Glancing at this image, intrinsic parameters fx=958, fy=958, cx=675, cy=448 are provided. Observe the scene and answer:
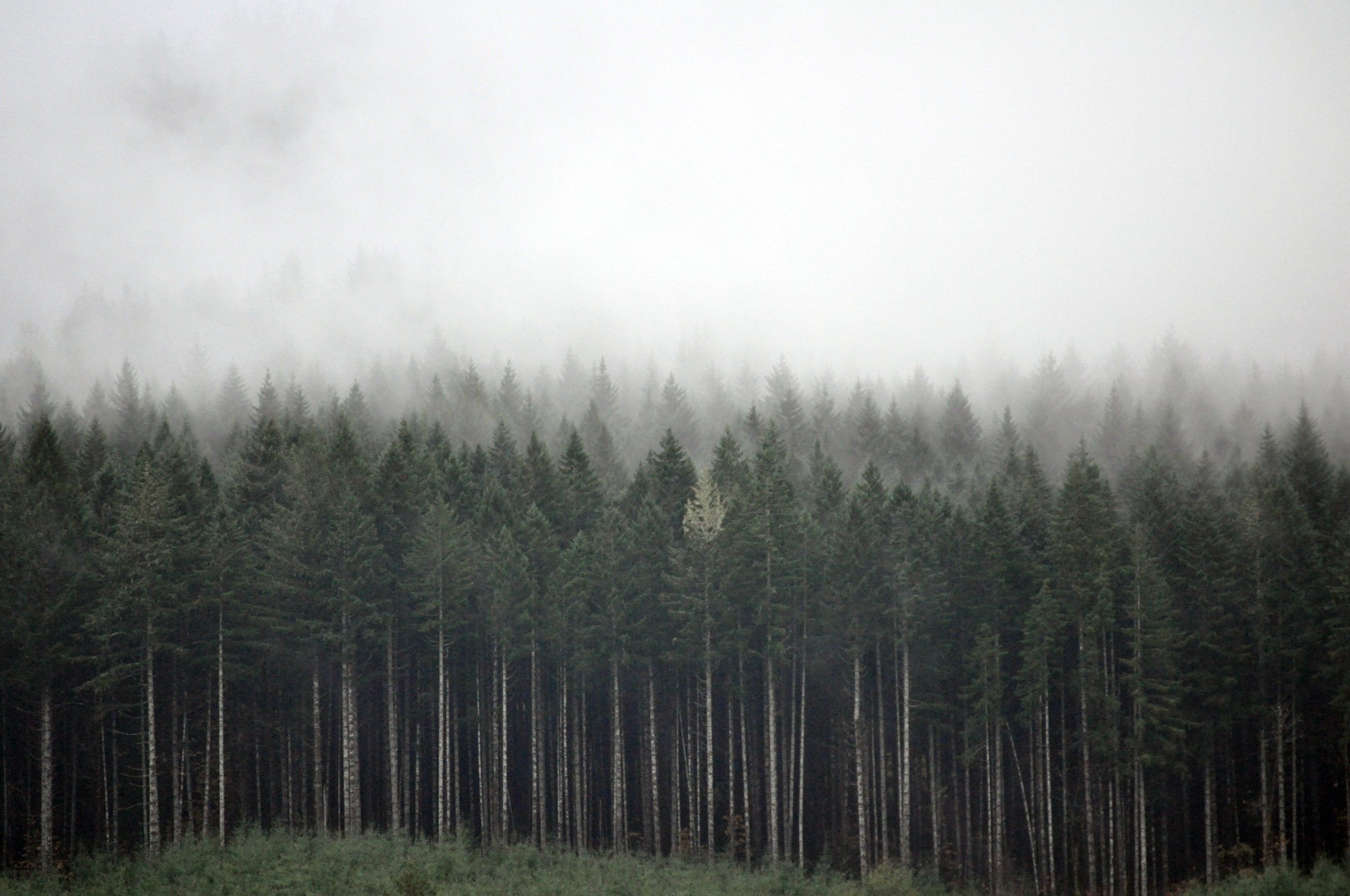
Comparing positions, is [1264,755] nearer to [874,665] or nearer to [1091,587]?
[1091,587]

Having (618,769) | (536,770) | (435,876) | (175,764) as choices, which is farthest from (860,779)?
(175,764)

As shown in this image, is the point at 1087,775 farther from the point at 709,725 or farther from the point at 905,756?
the point at 709,725

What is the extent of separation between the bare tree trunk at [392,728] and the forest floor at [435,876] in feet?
8.11

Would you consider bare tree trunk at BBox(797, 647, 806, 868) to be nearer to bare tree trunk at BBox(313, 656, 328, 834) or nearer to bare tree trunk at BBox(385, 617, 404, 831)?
bare tree trunk at BBox(385, 617, 404, 831)

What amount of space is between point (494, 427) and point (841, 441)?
34867 millimetres

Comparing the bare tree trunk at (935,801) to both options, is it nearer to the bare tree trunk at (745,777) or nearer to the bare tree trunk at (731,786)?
the bare tree trunk at (745,777)

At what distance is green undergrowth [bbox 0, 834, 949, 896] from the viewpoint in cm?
3102

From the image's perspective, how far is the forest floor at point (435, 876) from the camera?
102 ft

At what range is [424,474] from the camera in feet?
166

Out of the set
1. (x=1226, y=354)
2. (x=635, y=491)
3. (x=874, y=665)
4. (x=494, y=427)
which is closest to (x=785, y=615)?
(x=874, y=665)

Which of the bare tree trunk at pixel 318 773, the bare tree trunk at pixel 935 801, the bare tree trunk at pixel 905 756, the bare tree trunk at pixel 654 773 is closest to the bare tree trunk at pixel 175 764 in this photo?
the bare tree trunk at pixel 318 773

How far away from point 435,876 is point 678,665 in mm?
17342

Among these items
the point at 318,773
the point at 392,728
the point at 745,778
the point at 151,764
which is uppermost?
the point at 151,764

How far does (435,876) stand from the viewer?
109 ft
